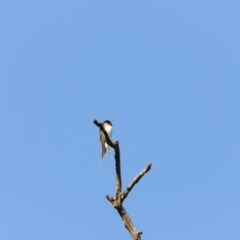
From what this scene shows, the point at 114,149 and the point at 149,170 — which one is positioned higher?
the point at 114,149

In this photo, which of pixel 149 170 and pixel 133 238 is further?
pixel 149 170

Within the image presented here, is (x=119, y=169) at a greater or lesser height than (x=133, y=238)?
greater

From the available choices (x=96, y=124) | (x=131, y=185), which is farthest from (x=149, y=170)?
(x=96, y=124)

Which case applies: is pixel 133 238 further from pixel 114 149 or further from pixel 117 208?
pixel 114 149

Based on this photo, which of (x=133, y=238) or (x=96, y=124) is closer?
Result: (x=133, y=238)

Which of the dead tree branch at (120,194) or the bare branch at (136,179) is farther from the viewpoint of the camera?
the bare branch at (136,179)

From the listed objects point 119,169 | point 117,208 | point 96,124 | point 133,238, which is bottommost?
point 133,238

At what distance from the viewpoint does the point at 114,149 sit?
24.4 ft

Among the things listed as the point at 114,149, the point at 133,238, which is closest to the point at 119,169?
the point at 114,149

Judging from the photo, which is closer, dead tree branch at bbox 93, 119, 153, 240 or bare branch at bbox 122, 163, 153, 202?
dead tree branch at bbox 93, 119, 153, 240

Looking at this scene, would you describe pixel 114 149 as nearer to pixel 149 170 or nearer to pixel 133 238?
pixel 149 170

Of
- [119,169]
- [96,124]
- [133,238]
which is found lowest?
[133,238]

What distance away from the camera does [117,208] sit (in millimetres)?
7047

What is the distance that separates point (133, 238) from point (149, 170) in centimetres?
94
